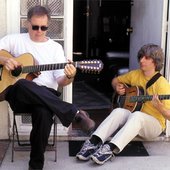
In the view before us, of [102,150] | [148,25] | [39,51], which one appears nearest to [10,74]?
[39,51]

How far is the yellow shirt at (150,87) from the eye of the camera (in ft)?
11.1

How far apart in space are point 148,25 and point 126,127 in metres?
1.43

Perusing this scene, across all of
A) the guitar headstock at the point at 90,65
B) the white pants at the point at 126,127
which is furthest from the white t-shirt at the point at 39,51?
the white pants at the point at 126,127

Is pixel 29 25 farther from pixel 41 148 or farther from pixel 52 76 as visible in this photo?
pixel 41 148

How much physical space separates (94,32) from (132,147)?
158 inches

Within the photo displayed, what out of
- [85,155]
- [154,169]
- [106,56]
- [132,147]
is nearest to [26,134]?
[85,155]

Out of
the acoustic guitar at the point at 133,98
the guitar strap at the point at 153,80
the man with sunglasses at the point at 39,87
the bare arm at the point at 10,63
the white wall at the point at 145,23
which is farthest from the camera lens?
the white wall at the point at 145,23

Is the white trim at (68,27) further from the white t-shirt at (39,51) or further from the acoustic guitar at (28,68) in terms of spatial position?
the acoustic guitar at (28,68)

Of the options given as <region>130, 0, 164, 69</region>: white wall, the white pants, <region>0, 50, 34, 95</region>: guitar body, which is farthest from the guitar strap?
<region>0, 50, 34, 95</region>: guitar body

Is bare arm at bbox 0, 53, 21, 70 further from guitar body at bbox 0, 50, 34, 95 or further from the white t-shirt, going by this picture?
the white t-shirt

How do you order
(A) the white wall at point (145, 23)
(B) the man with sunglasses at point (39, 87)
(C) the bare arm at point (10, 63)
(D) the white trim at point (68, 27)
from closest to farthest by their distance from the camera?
(B) the man with sunglasses at point (39, 87) → (C) the bare arm at point (10, 63) → (D) the white trim at point (68, 27) → (A) the white wall at point (145, 23)

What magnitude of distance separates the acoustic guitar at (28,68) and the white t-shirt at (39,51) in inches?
5.7

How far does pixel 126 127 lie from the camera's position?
3242 millimetres

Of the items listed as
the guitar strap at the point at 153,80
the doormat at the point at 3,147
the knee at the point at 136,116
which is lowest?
the doormat at the point at 3,147
